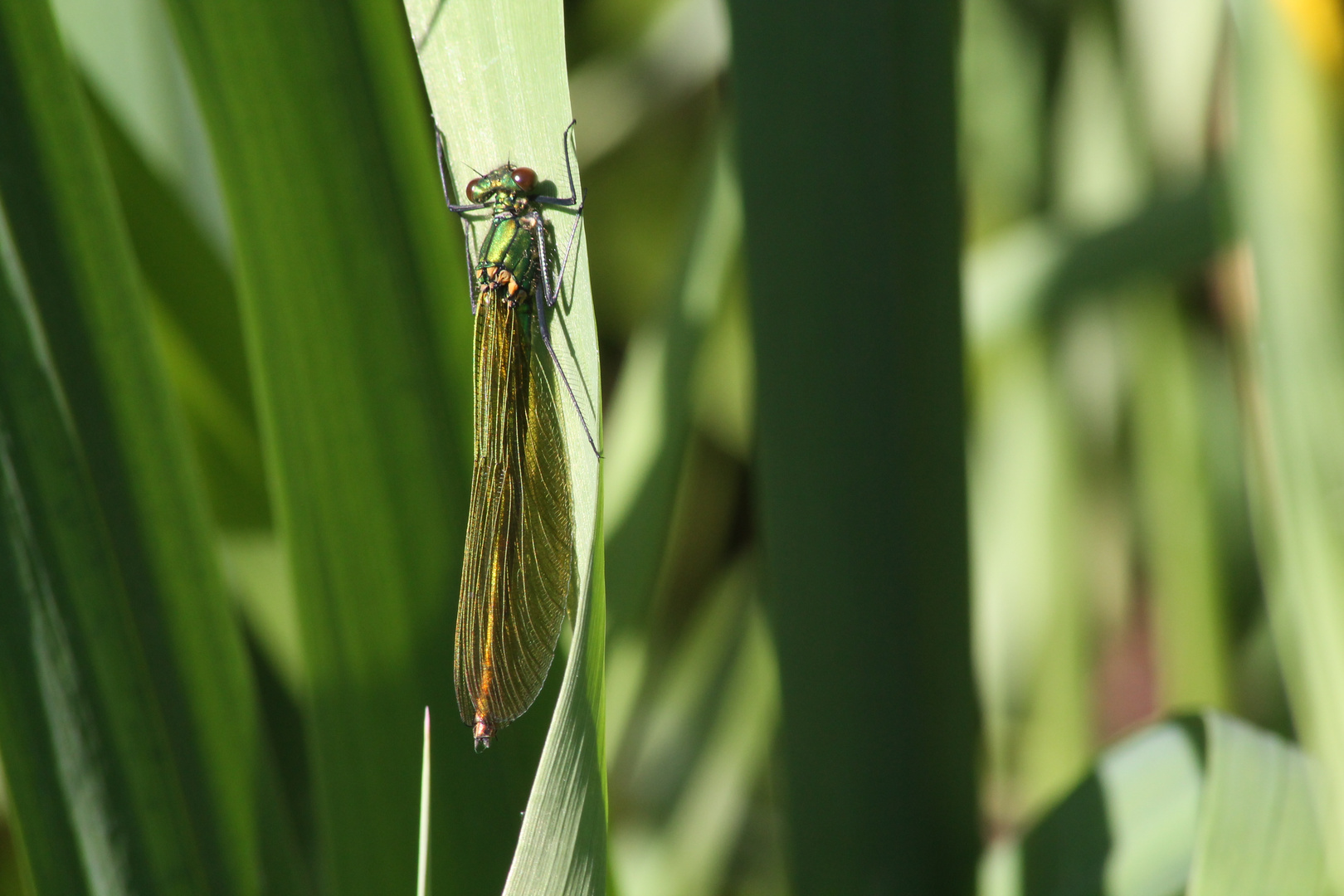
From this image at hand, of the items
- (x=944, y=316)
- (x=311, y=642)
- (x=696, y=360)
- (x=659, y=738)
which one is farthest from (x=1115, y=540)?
(x=311, y=642)

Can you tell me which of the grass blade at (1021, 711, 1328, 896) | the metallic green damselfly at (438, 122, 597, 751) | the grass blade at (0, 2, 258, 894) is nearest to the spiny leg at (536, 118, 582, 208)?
the metallic green damselfly at (438, 122, 597, 751)

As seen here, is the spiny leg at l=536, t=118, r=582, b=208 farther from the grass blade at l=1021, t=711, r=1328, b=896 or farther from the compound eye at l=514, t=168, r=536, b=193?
the grass blade at l=1021, t=711, r=1328, b=896

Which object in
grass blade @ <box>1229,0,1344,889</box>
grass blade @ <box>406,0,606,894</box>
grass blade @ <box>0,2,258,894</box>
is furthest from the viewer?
grass blade @ <box>1229,0,1344,889</box>

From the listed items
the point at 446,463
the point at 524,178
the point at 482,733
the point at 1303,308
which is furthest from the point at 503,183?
the point at 1303,308

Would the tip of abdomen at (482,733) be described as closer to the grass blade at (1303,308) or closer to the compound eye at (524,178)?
the compound eye at (524,178)

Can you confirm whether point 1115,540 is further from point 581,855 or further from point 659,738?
point 581,855

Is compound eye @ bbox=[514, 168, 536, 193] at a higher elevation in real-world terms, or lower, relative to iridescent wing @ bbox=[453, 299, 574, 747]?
higher

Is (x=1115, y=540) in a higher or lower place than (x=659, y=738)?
higher
